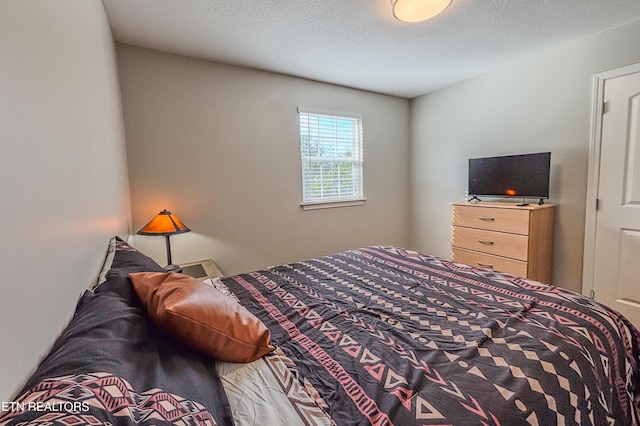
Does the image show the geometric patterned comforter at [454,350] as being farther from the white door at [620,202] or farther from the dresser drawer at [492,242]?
the white door at [620,202]

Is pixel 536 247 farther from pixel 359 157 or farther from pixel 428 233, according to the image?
pixel 359 157

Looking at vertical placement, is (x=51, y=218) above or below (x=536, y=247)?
above

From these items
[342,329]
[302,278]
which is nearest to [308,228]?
[302,278]

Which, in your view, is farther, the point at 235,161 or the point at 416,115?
the point at 416,115

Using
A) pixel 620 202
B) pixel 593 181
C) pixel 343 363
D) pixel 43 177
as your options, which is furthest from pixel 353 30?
pixel 620 202

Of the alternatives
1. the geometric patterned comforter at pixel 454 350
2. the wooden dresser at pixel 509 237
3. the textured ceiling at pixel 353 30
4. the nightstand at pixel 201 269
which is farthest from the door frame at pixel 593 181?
the nightstand at pixel 201 269

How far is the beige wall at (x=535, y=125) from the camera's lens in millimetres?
→ 2475

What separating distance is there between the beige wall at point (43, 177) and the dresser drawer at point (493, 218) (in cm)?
311

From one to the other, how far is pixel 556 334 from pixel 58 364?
1.46 metres

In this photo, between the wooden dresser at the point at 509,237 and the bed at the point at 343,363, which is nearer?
the bed at the point at 343,363

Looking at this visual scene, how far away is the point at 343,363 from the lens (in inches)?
36.7

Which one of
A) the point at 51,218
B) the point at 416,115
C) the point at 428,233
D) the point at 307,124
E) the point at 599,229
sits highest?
the point at 416,115

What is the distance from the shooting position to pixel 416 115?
4031 millimetres

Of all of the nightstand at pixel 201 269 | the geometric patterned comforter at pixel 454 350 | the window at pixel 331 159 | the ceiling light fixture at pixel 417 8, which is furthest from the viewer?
the window at pixel 331 159
